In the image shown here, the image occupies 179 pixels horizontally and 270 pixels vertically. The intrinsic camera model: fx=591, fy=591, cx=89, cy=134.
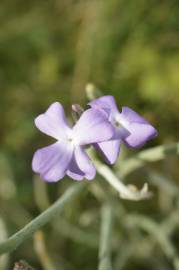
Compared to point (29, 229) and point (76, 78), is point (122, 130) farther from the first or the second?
point (76, 78)

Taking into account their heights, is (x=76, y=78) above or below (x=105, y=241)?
above

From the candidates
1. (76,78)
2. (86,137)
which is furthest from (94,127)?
(76,78)

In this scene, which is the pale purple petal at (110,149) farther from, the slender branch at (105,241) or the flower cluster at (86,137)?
the slender branch at (105,241)

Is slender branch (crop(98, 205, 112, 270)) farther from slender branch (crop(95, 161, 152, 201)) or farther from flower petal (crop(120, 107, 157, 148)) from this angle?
flower petal (crop(120, 107, 157, 148))

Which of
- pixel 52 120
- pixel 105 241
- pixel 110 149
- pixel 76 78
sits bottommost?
pixel 105 241

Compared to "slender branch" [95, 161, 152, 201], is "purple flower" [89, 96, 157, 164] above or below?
above

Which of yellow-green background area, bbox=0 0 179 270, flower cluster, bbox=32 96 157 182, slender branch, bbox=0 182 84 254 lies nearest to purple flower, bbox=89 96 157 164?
flower cluster, bbox=32 96 157 182

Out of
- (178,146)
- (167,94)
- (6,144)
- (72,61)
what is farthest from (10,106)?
(178,146)
